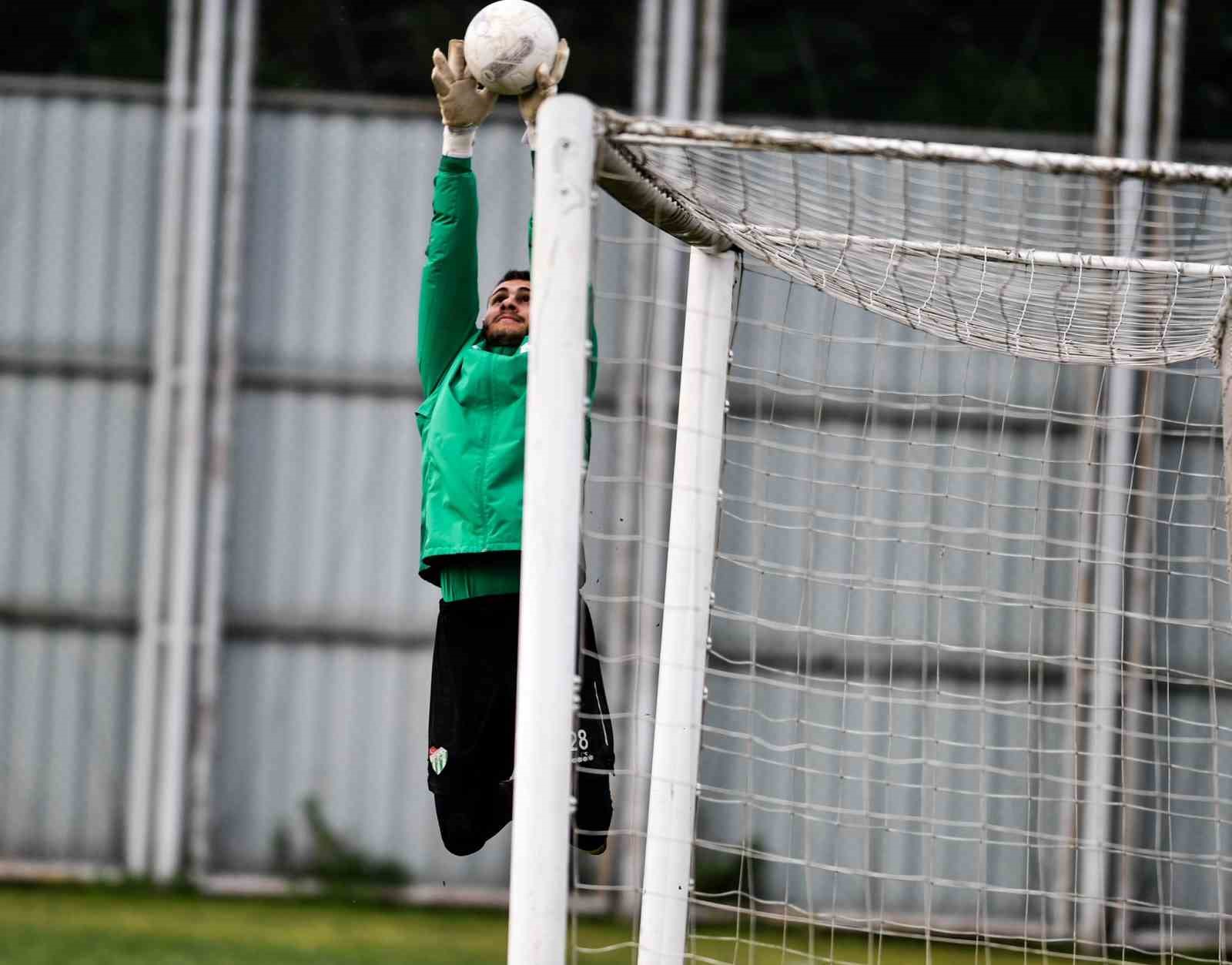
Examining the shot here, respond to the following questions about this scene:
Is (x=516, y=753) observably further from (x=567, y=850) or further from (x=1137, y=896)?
(x=1137, y=896)

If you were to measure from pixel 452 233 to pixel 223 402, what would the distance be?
421 centimetres

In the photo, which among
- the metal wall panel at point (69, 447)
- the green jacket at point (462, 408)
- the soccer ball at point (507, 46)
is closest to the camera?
the soccer ball at point (507, 46)

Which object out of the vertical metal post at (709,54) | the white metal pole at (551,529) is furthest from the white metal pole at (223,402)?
the white metal pole at (551,529)

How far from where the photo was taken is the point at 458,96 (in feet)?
9.98

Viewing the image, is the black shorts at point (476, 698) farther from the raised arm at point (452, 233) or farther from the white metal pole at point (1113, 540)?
the white metal pole at point (1113, 540)

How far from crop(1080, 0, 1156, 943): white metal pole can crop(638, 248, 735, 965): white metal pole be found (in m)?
3.80

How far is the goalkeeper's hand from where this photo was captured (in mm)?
3023

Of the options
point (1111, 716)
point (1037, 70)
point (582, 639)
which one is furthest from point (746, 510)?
point (582, 639)

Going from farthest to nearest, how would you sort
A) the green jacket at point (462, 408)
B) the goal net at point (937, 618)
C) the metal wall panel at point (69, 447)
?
the metal wall panel at point (69, 447) < the goal net at point (937, 618) < the green jacket at point (462, 408)

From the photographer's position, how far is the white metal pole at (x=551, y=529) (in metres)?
2.61

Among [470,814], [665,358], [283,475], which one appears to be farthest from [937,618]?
[470,814]

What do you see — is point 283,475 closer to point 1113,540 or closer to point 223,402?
point 223,402

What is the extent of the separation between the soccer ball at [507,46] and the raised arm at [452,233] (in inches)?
1.8

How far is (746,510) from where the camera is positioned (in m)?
6.84
